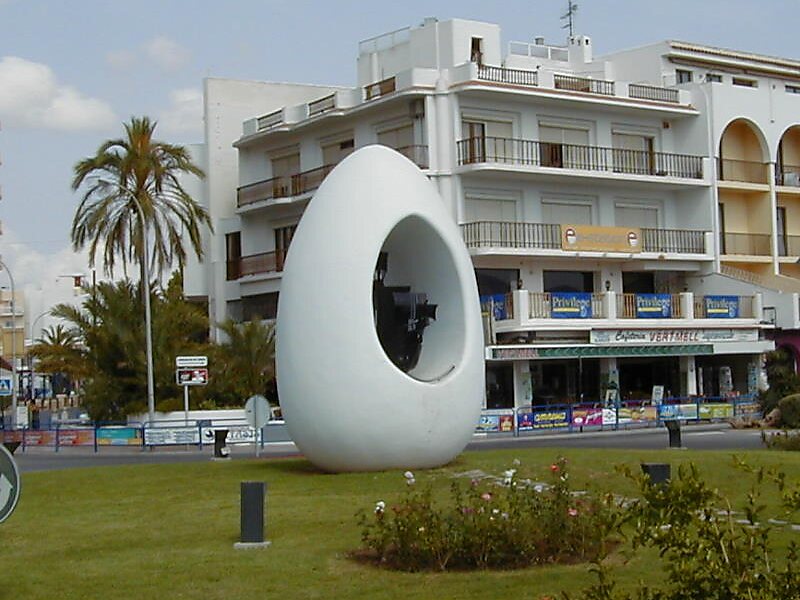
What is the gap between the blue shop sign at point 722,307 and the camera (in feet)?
154

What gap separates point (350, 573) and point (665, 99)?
3941cm

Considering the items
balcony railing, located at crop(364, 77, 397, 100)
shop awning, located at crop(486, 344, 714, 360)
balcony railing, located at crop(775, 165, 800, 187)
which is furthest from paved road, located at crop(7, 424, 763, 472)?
balcony railing, located at crop(775, 165, 800, 187)

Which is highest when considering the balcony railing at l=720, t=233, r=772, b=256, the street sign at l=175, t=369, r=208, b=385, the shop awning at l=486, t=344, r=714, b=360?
the balcony railing at l=720, t=233, r=772, b=256

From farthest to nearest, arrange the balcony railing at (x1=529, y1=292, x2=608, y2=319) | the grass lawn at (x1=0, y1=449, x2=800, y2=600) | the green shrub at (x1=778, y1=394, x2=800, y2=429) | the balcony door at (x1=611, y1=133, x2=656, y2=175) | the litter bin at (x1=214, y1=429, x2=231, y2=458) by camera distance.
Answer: the balcony door at (x1=611, y1=133, x2=656, y2=175) < the balcony railing at (x1=529, y1=292, x2=608, y2=319) < the green shrub at (x1=778, y1=394, x2=800, y2=429) < the litter bin at (x1=214, y1=429, x2=231, y2=458) < the grass lawn at (x1=0, y1=449, x2=800, y2=600)

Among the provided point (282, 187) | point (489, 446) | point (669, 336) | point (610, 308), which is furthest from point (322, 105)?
point (489, 446)

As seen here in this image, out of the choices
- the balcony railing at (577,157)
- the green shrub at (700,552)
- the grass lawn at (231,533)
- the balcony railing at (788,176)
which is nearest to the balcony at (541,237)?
the balcony railing at (577,157)

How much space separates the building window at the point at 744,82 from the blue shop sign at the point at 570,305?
1535 cm

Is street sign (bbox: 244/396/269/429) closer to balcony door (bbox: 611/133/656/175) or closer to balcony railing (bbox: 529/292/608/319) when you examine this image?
balcony railing (bbox: 529/292/608/319)

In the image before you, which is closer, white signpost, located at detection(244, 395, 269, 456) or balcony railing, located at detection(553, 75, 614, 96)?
white signpost, located at detection(244, 395, 269, 456)

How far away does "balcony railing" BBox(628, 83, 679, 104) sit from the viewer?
4775 cm

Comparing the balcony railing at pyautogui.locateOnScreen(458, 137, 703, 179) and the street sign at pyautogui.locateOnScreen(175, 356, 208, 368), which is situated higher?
the balcony railing at pyautogui.locateOnScreen(458, 137, 703, 179)

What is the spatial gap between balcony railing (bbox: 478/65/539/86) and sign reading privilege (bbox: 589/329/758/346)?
348 inches

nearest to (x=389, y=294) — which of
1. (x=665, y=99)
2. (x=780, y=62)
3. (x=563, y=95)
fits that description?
(x=563, y=95)

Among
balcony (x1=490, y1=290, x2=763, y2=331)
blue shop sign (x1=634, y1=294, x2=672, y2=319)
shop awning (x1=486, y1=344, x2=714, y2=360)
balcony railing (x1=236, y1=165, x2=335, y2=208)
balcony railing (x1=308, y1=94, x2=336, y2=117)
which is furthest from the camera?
balcony railing (x1=236, y1=165, x2=335, y2=208)
